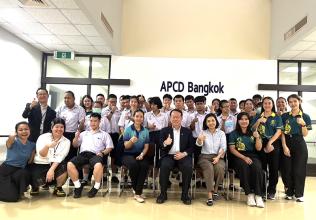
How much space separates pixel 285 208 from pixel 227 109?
1.60 metres

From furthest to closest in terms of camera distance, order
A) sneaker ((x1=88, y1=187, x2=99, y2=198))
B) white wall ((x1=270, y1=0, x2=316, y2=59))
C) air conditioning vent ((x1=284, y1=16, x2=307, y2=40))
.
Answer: air conditioning vent ((x1=284, y1=16, x2=307, y2=40))
white wall ((x1=270, y1=0, x2=316, y2=59))
sneaker ((x1=88, y1=187, x2=99, y2=198))

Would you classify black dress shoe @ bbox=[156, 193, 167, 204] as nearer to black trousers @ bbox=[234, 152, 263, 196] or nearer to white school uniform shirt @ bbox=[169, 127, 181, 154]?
white school uniform shirt @ bbox=[169, 127, 181, 154]

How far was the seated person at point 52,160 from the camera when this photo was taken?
13.1ft

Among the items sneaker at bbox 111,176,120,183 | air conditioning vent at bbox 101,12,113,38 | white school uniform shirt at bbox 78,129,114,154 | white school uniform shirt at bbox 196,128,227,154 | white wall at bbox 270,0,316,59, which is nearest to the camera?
white school uniform shirt at bbox 196,128,227,154

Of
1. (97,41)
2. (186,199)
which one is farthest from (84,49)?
(186,199)

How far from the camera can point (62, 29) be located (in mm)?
5684

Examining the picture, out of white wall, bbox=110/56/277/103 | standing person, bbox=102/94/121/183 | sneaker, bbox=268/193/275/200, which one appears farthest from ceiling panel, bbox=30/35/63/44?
sneaker, bbox=268/193/275/200

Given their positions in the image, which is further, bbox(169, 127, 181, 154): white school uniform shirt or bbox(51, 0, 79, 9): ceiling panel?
bbox(51, 0, 79, 9): ceiling panel

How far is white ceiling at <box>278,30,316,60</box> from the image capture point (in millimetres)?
5703

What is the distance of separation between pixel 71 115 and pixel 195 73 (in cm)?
363

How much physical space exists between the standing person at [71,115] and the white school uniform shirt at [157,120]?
102cm

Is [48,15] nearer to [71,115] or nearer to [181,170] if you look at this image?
[71,115]

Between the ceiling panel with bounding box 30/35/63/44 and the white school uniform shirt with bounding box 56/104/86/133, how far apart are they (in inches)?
82.9

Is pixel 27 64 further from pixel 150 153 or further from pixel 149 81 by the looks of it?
pixel 150 153
